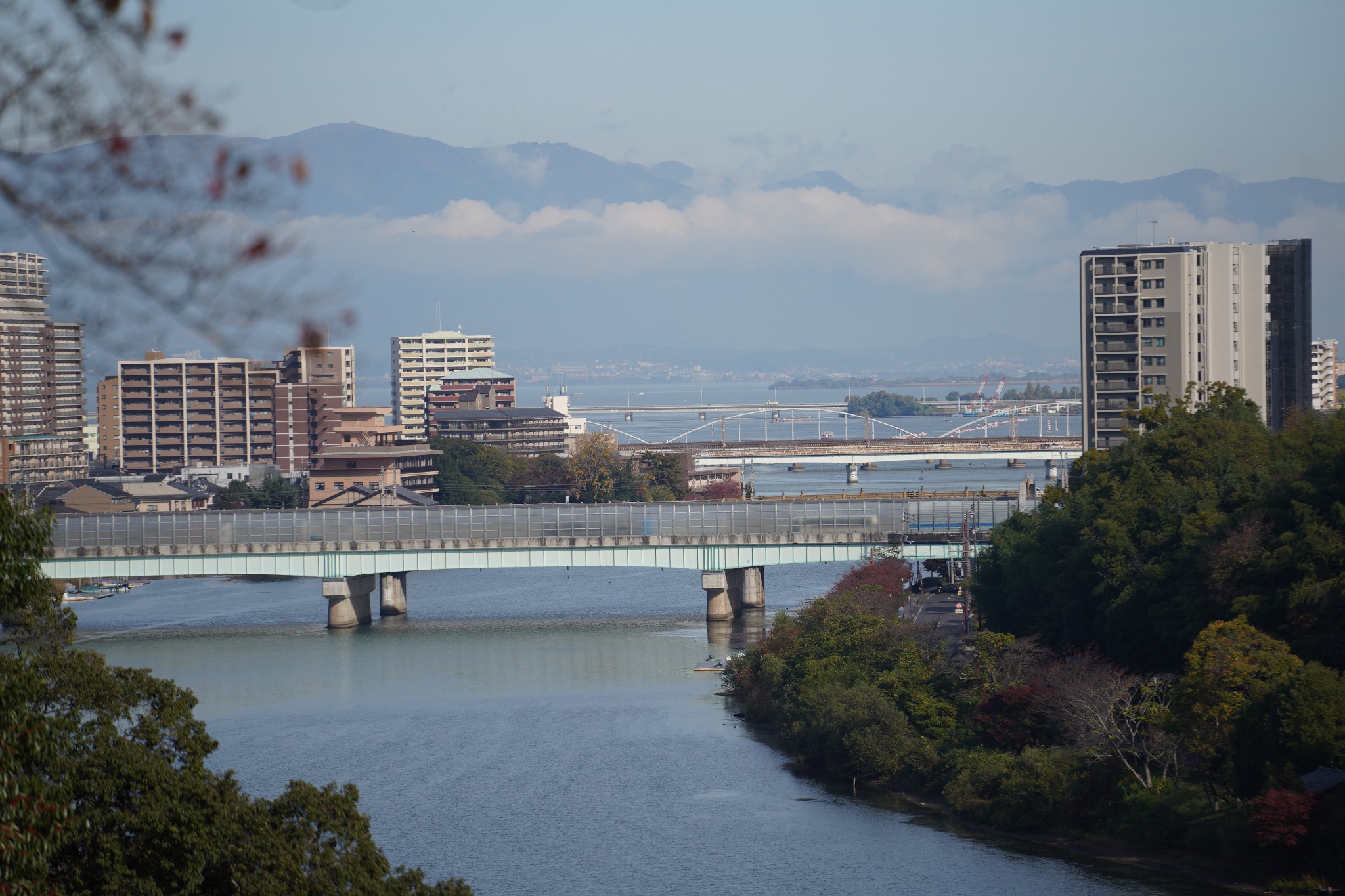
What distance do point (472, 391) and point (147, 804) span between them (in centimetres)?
7091

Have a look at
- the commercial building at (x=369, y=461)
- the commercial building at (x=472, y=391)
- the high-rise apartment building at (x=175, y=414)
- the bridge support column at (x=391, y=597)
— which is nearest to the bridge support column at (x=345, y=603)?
the bridge support column at (x=391, y=597)

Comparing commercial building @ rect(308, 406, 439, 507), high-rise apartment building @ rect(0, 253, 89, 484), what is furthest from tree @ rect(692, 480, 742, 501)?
high-rise apartment building @ rect(0, 253, 89, 484)

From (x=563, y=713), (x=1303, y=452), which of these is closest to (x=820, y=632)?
(x=563, y=713)

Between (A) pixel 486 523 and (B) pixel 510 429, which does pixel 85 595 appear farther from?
(B) pixel 510 429

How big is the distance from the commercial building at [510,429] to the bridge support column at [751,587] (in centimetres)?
3293

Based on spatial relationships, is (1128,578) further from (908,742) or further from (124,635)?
(124,635)

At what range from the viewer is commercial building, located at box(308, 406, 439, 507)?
45719 millimetres

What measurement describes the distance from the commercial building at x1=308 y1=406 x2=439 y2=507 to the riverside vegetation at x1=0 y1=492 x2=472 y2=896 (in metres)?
33.7

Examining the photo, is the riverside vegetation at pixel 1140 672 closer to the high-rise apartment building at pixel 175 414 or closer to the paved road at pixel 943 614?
the paved road at pixel 943 614

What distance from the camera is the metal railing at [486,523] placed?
104 feet

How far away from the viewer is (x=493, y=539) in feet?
104

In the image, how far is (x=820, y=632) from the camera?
70.4 feet

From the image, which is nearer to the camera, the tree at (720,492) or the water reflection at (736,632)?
the water reflection at (736,632)

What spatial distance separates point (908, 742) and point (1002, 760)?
163cm
